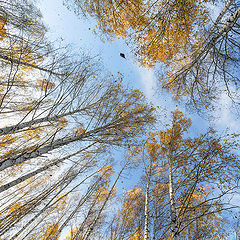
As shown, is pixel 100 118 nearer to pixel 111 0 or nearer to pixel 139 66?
pixel 139 66

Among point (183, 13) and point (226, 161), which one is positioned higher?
point (183, 13)

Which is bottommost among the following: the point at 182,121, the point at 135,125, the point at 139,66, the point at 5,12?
the point at 5,12

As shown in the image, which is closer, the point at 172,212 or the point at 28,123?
the point at 28,123

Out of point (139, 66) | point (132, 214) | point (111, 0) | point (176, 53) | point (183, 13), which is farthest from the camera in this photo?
point (132, 214)

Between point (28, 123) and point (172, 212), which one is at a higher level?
point (172, 212)

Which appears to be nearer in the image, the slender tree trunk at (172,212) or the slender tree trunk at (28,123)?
the slender tree trunk at (172,212)

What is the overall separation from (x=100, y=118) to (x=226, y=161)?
394 centimetres

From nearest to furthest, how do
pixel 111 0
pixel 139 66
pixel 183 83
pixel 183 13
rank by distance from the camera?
pixel 183 13, pixel 183 83, pixel 111 0, pixel 139 66

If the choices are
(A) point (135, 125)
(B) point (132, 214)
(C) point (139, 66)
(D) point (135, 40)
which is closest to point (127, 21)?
(D) point (135, 40)

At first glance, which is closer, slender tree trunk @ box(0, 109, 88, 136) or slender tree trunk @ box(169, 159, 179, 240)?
slender tree trunk @ box(169, 159, 179, 240)

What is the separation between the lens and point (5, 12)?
2.47 m

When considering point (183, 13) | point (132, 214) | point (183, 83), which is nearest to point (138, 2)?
point (183, 13)

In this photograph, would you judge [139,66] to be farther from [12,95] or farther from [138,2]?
[12,95]

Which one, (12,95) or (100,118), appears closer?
(100,118)
